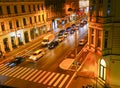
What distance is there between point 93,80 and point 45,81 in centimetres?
796

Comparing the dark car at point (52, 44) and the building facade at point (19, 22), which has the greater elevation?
the building facade at point (19, 22)

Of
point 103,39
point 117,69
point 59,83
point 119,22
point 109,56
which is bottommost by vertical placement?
point 59,83

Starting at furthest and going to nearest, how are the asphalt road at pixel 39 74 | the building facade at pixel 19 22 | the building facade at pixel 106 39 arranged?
the building facade at pixel 19 22 < the asphalt road at pixel 39 74 < the building facade at pixel 106 39

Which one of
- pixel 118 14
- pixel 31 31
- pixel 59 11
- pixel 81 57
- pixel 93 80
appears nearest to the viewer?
pixel 118 14

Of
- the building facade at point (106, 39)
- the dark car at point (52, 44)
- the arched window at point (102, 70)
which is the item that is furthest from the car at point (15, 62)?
the arched window at point (102, 70)

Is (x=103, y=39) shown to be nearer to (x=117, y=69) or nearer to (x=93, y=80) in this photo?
(x=117, y=69)

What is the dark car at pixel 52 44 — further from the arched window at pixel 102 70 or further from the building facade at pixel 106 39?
the arched window at pixel 102 70

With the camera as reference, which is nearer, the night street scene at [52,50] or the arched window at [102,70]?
the night street scene at [52,50]

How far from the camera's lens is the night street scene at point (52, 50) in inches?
819

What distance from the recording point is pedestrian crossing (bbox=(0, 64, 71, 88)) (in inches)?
1000

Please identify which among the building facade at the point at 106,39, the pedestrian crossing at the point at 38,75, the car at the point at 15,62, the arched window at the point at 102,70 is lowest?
the pedestrian crossing at the point at 38,75

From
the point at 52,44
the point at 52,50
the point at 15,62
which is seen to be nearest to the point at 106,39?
the point at 15,62

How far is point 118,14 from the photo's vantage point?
63.9 ft

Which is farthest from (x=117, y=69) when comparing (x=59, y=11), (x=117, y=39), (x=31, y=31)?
(x=59, y=11)
